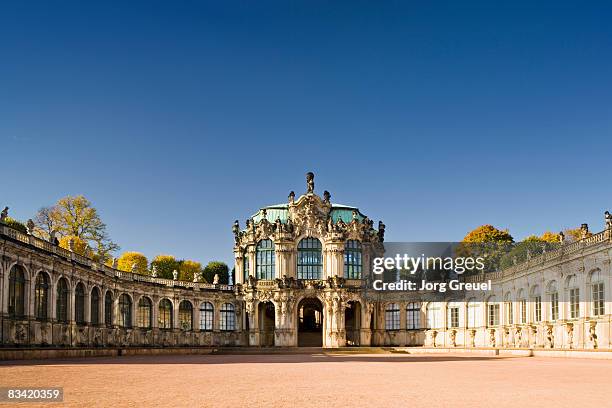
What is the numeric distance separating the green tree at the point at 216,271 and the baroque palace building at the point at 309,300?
1605 centimetres

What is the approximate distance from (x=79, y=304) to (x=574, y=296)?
131 ft

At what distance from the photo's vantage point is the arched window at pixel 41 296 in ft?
175

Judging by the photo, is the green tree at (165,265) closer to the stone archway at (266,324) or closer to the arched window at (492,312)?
the stone archway at (266,324)

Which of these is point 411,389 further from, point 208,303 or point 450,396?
point 208,303

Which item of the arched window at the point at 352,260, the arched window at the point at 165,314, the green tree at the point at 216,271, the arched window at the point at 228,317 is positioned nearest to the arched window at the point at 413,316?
the arched window at the point at 352,260

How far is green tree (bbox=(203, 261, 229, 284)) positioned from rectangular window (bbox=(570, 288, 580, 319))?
6695 centimetres

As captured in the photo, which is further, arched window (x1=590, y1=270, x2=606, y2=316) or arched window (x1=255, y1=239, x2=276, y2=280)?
arched window (x1=255, y1=239, x2=276, y2=280)

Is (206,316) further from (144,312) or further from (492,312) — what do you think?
(492,312)

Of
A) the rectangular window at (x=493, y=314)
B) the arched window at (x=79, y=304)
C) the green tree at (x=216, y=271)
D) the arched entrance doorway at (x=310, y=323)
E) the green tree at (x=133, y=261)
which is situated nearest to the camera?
the arched window at (x=79, y=304)

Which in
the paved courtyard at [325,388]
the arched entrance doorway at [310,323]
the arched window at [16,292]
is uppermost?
the arched window at [16,292]

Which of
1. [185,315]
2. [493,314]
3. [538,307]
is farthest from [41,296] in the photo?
[493,314]

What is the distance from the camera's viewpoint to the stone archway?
90.3 meters

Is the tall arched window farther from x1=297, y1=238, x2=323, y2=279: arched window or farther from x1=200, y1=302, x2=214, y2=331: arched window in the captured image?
x1=297, y1=238, x2=323, y2=279: arched window

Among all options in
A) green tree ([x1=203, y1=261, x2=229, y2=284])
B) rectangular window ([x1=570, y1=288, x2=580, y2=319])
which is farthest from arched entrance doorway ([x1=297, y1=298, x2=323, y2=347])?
rectangular window ([x1=570, y1=288, x2=580, y2=319])
